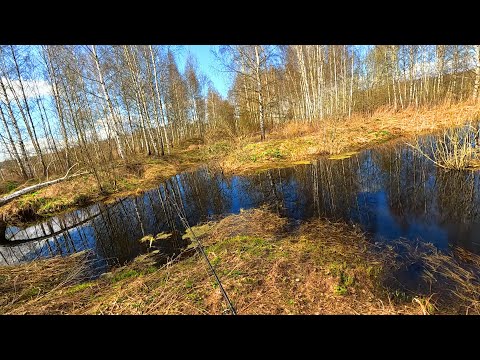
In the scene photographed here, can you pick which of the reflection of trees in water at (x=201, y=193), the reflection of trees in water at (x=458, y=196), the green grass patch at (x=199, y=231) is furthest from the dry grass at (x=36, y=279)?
the reflection of trees in water at (x=458, y=196)

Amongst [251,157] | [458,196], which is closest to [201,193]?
[251,157]

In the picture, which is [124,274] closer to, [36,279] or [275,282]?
[36,279]

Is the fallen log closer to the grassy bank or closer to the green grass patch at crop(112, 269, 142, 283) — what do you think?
the grassy bank

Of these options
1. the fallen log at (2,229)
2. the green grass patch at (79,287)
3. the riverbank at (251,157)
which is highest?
the riverbank at (251,157)

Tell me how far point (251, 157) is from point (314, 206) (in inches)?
281

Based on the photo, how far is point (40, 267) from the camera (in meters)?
5.18

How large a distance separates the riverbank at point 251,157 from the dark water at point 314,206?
3.89 feet

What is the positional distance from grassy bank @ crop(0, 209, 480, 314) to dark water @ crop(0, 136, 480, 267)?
71 centimetres

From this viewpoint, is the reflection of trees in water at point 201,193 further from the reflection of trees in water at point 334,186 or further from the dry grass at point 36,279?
the dry grass at point 36,279

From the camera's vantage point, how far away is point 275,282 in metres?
3.62

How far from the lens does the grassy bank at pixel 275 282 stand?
10.2 feet
